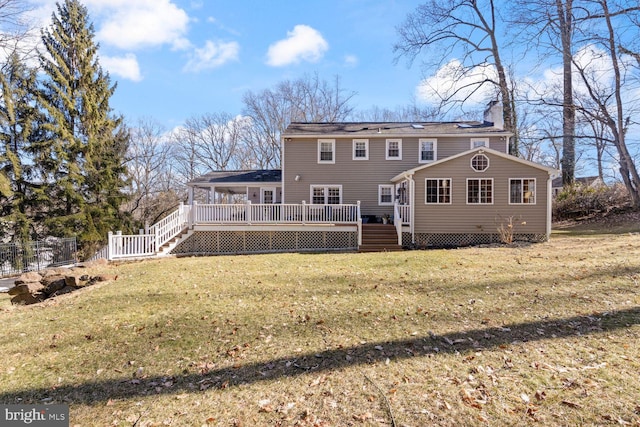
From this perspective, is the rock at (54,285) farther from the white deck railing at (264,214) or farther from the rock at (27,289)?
the white deck railing at (264,214)

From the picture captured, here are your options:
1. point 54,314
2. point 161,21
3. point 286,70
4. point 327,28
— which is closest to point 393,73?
point 327,28

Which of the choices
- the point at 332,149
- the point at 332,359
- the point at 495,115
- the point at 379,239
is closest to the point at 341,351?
the point at 332,359

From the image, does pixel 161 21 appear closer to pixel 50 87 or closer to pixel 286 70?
pixel 50 87

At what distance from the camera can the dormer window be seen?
1338 centimetres

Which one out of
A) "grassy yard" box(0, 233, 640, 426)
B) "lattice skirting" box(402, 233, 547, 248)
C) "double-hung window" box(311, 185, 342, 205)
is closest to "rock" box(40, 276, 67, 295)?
"grassy yard" box(0, 233, 640, 426)

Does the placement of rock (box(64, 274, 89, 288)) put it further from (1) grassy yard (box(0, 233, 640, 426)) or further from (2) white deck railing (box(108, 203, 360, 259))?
(2) white deck railing (box(108, 203, 360, 259))

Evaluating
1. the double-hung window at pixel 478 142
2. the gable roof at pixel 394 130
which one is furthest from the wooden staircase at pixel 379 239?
the double-hung window at pixel 478 142

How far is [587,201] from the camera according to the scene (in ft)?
62.8

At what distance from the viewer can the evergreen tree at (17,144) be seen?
1662cm

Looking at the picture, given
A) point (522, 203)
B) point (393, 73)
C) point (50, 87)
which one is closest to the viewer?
point (522, 203)

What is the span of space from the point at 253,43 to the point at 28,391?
17.4 meters

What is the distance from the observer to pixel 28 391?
11.2ft

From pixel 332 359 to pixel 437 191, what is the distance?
11.2 m

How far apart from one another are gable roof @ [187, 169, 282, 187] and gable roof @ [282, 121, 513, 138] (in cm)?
262
